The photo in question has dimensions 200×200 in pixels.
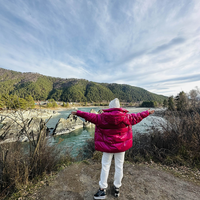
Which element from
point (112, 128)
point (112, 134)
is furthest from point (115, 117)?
point (112, 134)

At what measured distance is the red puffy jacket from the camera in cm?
214

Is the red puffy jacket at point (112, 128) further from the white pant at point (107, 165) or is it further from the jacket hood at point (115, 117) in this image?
the white pant at point (107, 165)

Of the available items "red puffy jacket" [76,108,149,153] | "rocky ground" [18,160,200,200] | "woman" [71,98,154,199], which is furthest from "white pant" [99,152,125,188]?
"rocky ground" [18,160,200,200]

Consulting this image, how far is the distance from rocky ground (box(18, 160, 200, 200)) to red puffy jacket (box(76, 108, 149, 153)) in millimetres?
1183

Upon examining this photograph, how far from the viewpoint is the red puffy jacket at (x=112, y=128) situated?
2139mm

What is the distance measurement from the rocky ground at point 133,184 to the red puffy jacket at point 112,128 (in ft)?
3.88

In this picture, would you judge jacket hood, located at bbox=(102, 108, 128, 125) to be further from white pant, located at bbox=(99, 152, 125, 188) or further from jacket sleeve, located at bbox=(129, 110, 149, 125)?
white pant, located at bbox=(99, 152, 125, 188)

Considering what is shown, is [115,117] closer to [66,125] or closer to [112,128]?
[112,128]

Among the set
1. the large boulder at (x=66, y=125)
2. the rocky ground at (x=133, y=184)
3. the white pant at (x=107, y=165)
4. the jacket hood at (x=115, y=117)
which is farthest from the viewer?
the large boulder at (x=66, y=125)

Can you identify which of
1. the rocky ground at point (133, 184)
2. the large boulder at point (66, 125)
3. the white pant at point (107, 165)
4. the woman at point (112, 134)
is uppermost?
the woman at point (112, 134)

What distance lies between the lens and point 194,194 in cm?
Answer: 252

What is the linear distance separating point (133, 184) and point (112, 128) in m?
1.86

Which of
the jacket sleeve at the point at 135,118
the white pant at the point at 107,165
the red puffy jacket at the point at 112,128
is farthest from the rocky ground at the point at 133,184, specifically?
the jacket sleeve at the point at 135,118

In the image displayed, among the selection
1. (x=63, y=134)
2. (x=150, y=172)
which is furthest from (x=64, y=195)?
(x=63, y=134)
